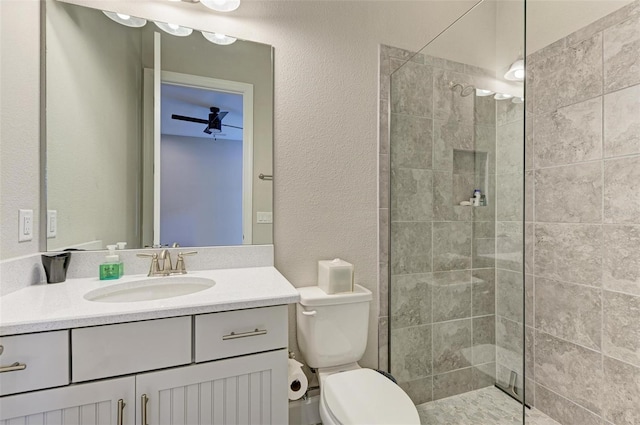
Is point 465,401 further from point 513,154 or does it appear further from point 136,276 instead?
point 136,276

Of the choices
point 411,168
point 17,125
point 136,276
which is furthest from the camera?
point 411,168

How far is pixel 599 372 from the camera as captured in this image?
151 centimetres

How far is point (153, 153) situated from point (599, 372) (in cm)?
239

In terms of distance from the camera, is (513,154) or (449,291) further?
(449,291)

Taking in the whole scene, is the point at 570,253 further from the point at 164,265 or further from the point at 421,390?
the point at 164,265

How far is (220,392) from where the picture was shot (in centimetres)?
100

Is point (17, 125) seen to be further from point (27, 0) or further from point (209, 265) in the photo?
point (209, 265)

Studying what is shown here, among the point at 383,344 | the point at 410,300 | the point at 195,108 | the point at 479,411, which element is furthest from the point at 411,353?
the point at 195,108

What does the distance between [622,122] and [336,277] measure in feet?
4.99

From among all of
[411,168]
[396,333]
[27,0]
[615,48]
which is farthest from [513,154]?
[27,0]

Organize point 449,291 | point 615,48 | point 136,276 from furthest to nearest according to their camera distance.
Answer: point 449,291 < point 615,48 < point 136,276

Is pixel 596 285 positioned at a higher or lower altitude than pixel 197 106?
lower

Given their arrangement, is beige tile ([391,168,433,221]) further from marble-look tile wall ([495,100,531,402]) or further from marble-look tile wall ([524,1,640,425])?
marble-look tile wall ([524,1,640,425])

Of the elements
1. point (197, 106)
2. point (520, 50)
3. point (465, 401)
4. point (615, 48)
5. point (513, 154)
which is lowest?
point (465, 401)
